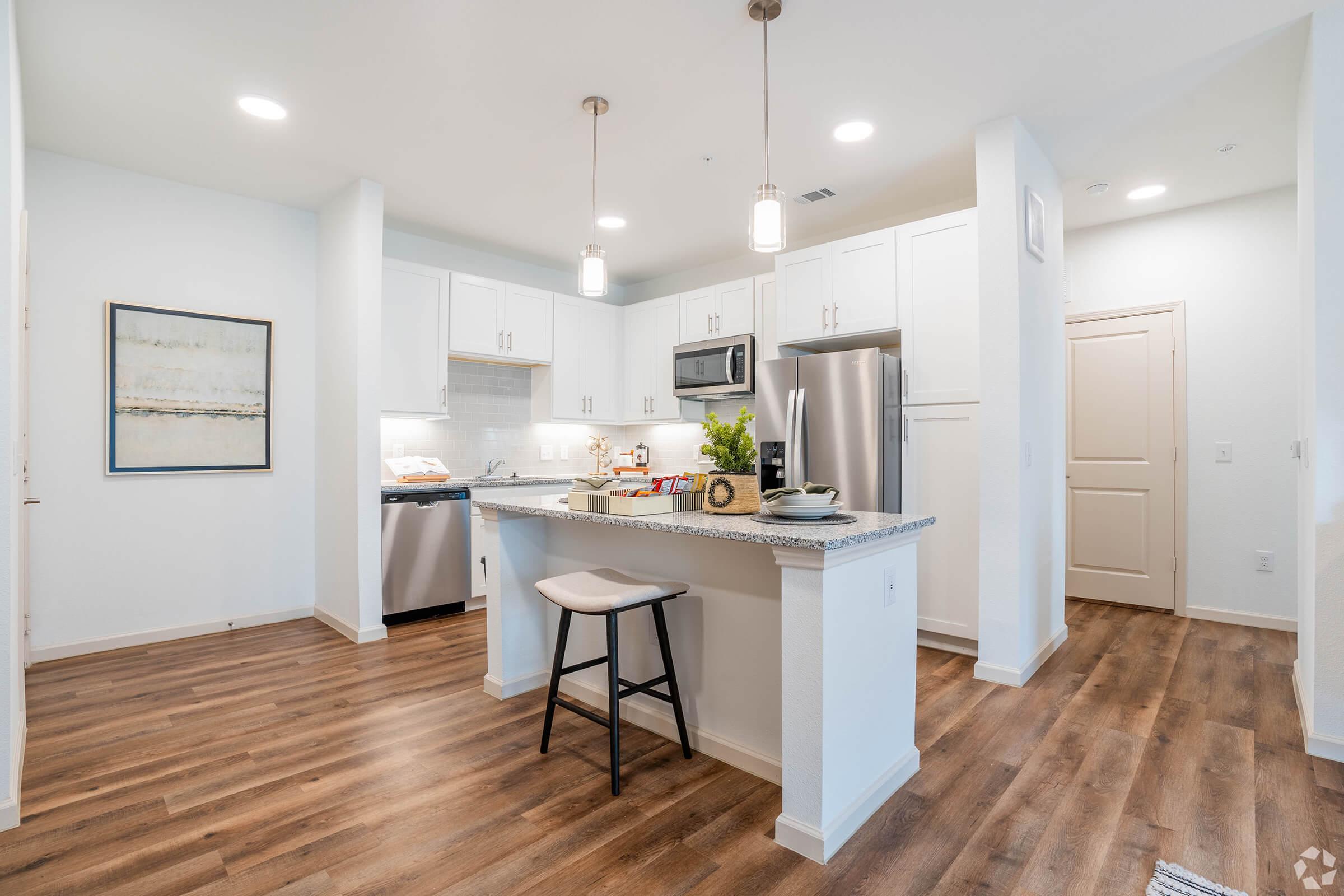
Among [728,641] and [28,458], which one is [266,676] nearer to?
[28,458]

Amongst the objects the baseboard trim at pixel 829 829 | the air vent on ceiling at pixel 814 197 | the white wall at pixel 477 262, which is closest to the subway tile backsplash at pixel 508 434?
the white wall at pixel 477 262

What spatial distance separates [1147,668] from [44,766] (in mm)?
4625

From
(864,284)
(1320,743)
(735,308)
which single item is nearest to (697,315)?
(735,308)

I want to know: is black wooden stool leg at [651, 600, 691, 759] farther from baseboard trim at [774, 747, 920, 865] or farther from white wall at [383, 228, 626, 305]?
white wall at [383, 228, 626, 305]

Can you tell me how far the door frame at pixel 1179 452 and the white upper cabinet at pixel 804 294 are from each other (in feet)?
7.55

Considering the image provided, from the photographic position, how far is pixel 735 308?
484 centimetres

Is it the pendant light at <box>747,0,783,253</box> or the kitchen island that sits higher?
the pendant light at <box>747,0,783,253</box>

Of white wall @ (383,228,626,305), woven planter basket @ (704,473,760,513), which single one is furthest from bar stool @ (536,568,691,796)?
white wall @ (383,228,626,305)

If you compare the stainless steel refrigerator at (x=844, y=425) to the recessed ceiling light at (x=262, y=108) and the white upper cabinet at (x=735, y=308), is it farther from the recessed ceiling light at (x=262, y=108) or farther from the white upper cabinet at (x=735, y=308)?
the recessed ceiling light at (x=262, y=108)

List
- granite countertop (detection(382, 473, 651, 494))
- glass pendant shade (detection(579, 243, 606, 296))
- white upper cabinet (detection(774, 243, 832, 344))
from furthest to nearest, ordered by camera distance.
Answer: granite countertop (detection(382, 473, 651, 494))
white upper cabinet (detection(774, 243, 832, 344))
glass pendant shade (detection(579, 243, 606, 296))

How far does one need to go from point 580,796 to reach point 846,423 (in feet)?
7.77

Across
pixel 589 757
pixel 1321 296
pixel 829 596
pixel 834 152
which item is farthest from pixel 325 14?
pixel 1321 296

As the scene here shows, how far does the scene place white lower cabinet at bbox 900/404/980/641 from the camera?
3416mm

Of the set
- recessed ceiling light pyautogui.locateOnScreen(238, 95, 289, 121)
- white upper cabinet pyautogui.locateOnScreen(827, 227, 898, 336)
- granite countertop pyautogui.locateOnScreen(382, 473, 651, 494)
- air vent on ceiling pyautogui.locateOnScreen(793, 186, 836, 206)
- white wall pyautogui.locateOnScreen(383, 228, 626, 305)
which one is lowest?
granite countertop pyautogui.locateOnScreen(382, 473, 651, 494)
